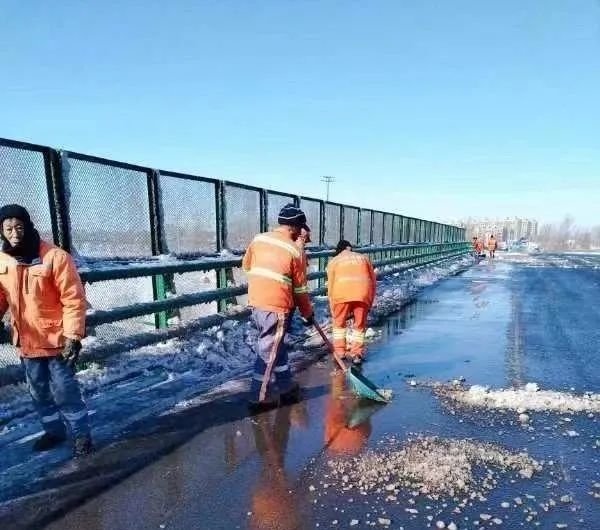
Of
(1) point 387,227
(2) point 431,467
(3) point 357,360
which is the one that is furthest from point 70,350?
(1) point 387,227

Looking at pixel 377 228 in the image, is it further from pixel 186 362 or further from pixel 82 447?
pixel 82 447

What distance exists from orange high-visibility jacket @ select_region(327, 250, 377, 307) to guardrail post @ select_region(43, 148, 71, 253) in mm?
3049

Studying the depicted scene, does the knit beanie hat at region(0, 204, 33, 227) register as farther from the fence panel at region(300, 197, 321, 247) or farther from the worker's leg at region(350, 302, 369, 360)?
the fence panel at region(300, 197, 321, 247)

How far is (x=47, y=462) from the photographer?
3.23m

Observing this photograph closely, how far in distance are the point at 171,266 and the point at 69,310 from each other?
244cm

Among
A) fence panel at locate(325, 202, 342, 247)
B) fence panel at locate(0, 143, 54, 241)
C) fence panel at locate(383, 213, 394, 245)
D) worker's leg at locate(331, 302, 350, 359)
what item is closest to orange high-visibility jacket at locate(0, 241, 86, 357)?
fence panel at locate(0, 143, 54, 241)

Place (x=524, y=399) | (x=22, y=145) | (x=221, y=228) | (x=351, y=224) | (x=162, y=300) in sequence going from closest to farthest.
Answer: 1. (x=22, y=145)
2. (x=524, y=399)
3. (x=162, y=300)
4. (x=221, y=228)
5. (x=351, y=224)

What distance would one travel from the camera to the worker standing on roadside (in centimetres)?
448

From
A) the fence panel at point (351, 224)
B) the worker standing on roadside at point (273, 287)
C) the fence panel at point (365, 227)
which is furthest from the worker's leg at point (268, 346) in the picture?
the fence panel at point (365, 227)

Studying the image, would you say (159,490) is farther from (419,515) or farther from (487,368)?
(487,368)

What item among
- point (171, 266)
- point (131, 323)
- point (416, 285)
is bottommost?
point (416, 285)

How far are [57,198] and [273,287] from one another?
2124mm

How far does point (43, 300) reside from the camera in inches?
130

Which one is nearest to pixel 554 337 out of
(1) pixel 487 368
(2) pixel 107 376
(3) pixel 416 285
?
(1) pixel 487 368
